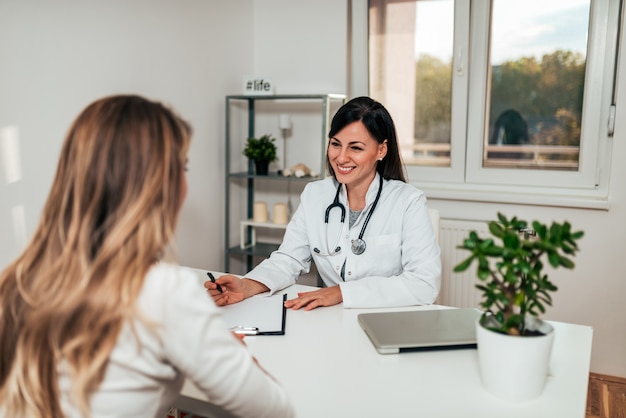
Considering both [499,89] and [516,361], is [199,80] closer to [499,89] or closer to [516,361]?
[499,89]

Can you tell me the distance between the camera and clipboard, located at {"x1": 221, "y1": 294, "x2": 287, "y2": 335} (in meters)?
1.40

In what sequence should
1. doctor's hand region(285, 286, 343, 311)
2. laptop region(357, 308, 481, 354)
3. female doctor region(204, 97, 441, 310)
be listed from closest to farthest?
1. laptop region(357, 308, 481, 354)
2. doctor's hand region(285, 286, 343, 311)
3. female doctor region(204, 97, 441, 310)

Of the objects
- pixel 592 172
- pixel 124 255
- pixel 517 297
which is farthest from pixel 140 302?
pixel 592 172

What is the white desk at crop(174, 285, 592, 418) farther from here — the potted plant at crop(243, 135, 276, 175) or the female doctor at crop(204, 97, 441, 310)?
the potted plant at crop(243, 135, 276, 175)

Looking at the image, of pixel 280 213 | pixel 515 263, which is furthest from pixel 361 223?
pixel 280 213

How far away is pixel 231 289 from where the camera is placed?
1.65 metres

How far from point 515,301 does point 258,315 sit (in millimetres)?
694

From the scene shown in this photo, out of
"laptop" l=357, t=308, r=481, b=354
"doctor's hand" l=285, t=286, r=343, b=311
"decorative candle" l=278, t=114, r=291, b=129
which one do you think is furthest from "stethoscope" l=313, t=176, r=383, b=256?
"decorative candle" l=278, t=114, r=291, b=129

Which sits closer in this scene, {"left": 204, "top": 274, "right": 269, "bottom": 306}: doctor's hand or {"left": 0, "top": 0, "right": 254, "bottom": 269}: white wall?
{"left": 204, "top": 274, "right": 269, "bottom": 306}: doctor's hand

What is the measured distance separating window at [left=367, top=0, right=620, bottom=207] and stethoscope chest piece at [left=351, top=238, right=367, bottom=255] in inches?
48.4

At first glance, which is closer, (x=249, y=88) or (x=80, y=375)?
(x=80, y=375)

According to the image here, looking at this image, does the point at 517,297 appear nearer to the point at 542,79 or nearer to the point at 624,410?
the point at 624,410

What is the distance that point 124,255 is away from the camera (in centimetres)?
79

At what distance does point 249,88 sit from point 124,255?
2.46m
